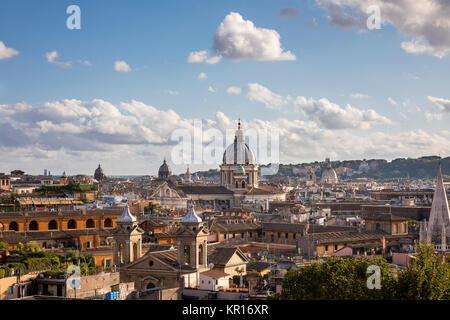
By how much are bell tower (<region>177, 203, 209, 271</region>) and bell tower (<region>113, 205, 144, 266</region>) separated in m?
1.72

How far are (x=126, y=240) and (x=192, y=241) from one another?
2309mm

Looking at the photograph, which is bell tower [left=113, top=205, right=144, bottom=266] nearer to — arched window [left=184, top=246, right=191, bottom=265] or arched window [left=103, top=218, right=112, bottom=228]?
arched window [left=184, top=246, right=191, bottom=265]

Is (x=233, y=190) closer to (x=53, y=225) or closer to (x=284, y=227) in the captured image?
(x=284, y=227)

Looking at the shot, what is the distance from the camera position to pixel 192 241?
20.3 m

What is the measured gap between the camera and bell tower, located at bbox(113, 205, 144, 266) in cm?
2117

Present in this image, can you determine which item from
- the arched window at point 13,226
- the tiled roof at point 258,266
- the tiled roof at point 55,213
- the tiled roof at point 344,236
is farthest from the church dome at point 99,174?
the tiled roof at point 258,266

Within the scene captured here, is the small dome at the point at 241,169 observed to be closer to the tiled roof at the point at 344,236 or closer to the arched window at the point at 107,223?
the arched window at the point at 107,223

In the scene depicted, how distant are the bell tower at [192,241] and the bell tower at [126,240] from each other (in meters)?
1.72

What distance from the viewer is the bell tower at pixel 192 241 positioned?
20.2 m

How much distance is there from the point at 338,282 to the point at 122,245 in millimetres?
8857

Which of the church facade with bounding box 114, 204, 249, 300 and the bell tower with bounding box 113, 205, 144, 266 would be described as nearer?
the church facade with bounding box 114, 204, 249, 300

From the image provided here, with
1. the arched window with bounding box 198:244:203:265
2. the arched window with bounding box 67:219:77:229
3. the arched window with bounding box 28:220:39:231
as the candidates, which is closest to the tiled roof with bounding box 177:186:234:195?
the arched window with bounding box 67:219:77:229
